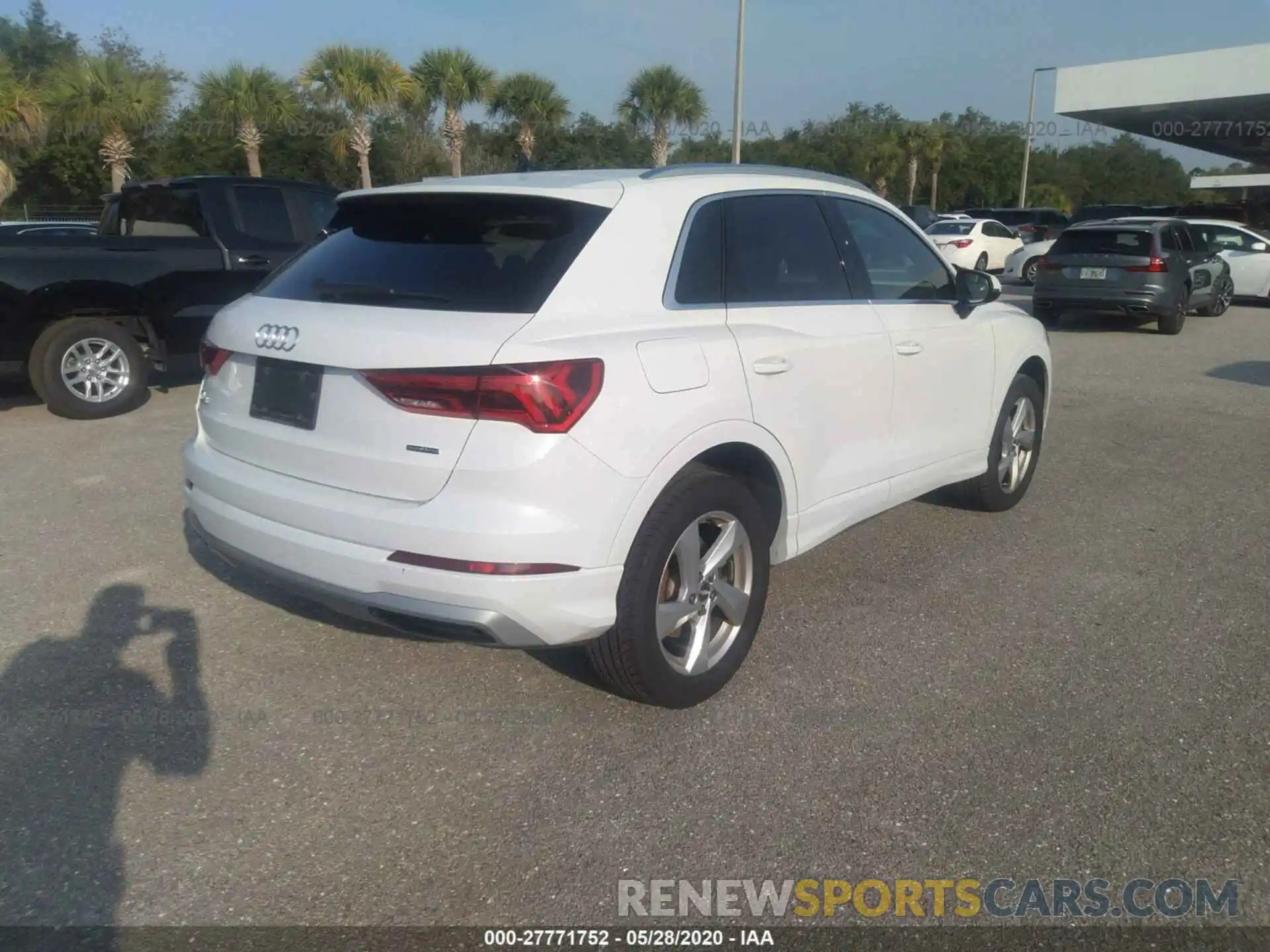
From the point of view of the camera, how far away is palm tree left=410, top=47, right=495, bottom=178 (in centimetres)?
3194

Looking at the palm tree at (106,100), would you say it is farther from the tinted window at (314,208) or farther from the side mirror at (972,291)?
the side mirror at (972,291)

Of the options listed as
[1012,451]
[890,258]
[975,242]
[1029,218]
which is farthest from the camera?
[1029,218]

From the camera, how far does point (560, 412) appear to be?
10.0 feet

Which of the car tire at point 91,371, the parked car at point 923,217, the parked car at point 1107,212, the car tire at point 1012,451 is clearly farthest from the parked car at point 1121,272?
the parked car at point 1107,212

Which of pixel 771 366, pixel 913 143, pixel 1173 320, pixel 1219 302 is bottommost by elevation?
pixel 1173 320

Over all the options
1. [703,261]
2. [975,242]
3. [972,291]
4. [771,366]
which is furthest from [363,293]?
[975,242]

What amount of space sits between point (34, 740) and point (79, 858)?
2.51 ft

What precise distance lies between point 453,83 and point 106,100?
9.55 meters

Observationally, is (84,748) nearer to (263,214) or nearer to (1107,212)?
(263,214)

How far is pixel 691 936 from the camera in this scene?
2.64m

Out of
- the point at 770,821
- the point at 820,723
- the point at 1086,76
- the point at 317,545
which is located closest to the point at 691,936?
the point at 770,821

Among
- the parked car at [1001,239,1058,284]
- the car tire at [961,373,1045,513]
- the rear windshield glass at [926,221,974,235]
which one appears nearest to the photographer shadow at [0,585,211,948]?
the car tire at [961,373,1045,513]

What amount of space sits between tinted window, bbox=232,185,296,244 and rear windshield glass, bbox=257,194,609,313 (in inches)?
220

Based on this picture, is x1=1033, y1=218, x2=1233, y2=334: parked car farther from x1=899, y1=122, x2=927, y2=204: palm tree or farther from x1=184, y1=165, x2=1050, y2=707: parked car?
x1=899, y1=122, x2=927, y2=204: palm tree
